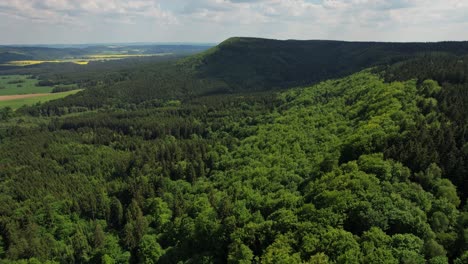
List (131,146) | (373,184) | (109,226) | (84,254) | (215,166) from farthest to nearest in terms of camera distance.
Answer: (131,146) → (215,166) → (109,226) → (84,254) → (373,184)

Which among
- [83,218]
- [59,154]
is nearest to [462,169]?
[83,218]

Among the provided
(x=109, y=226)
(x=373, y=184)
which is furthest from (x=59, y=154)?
(x=373, y=184)

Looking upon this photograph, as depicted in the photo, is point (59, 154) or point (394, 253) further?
point (59, 154)

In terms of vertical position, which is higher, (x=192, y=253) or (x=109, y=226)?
(x=192, y=253)

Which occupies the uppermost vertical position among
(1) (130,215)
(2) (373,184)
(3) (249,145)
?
(2) (373,184)

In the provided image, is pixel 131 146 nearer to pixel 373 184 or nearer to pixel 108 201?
pixel 108 201

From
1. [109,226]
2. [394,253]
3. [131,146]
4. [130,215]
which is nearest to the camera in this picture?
[394,253]
